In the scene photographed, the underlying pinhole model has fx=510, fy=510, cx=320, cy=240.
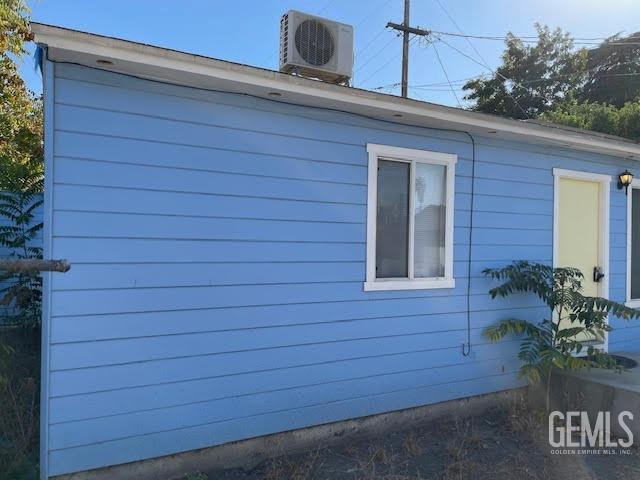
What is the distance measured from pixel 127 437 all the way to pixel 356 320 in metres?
1.97

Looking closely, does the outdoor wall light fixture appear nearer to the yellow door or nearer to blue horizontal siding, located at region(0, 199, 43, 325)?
the yellow door

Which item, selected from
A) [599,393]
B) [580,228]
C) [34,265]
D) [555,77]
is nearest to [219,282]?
[34,265]

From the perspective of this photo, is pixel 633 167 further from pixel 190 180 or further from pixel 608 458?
pixel 190 180

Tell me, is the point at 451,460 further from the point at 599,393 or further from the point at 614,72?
the point at 614,72

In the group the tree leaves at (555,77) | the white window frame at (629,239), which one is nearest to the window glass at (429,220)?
the white window frame at (629,239)

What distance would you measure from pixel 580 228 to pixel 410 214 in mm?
2631

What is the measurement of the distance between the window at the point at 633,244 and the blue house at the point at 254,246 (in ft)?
5.07

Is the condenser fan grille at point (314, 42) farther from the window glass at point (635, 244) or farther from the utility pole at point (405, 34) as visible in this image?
the utility pole at point (405, 34)

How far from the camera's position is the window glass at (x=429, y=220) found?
4785 mm

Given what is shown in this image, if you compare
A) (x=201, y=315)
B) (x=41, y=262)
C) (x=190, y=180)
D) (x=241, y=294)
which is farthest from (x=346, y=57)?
(x=41, y=262)

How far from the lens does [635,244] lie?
6.64 meters

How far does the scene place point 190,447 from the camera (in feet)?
11.9

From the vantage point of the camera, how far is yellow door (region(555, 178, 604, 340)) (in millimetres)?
5875

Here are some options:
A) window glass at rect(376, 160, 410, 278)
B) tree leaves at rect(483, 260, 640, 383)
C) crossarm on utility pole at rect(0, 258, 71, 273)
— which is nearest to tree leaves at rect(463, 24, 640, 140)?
tree leaves at rect(483, 260, 640, 383)
